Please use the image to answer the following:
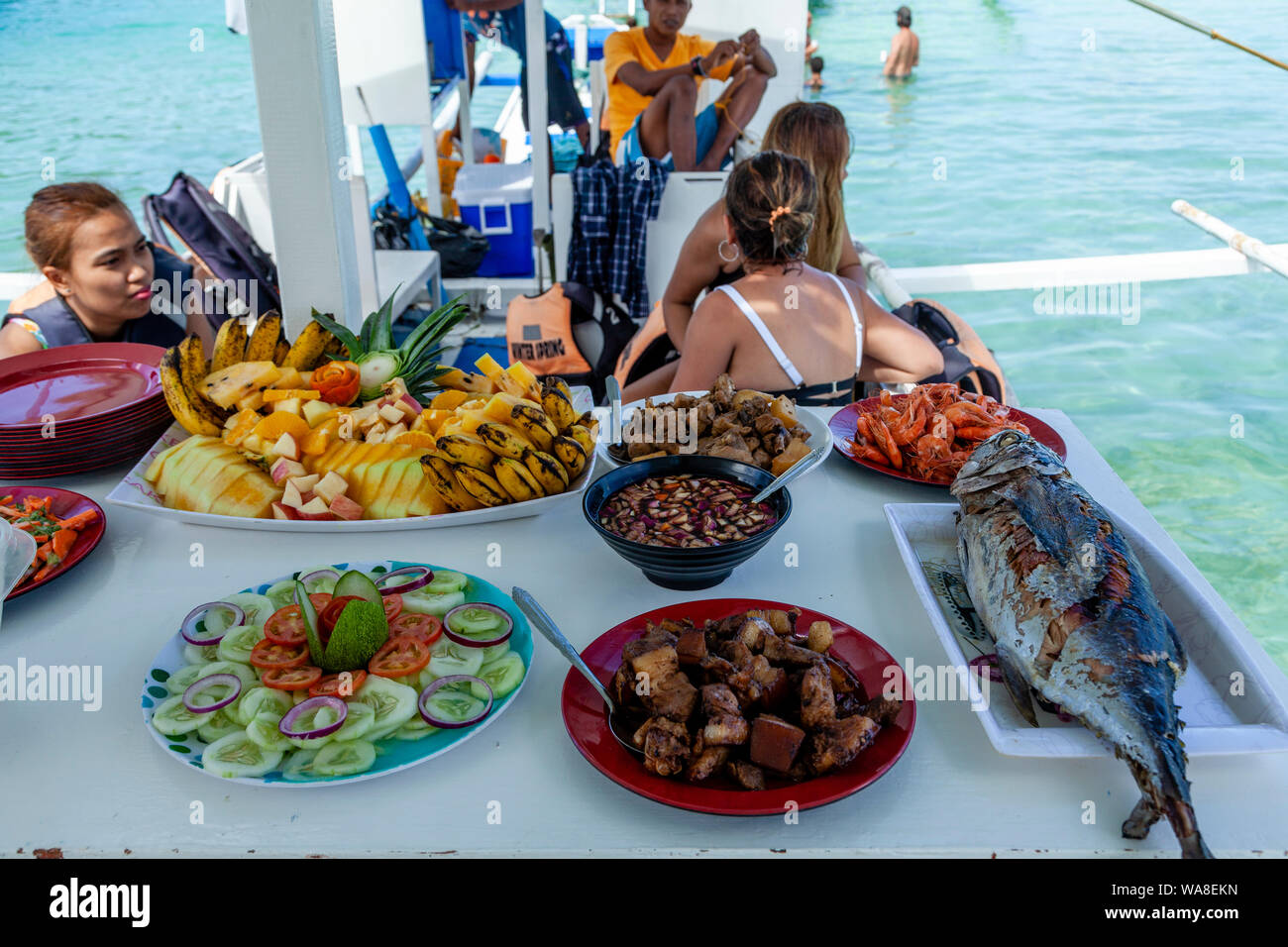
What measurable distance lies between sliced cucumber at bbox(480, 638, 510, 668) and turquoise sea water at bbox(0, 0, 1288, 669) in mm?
3595

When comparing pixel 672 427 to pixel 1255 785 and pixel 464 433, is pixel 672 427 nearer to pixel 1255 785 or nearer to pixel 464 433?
pixel 464 433

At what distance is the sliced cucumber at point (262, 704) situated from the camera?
1135mm

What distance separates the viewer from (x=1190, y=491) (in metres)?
6.41

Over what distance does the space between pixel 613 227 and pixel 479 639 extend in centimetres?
353

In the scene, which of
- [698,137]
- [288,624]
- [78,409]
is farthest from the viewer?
[698,137]

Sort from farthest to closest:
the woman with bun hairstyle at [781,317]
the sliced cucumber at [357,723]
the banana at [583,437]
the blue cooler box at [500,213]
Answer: the blue cooler box at [500,213] < the woman with bun hairstyle at [781,317] < the banana at [583,437] < the sliced cucumber at [357,723]

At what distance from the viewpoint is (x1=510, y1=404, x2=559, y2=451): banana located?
1700 mm

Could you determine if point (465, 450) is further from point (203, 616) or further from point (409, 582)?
point (203, 616)

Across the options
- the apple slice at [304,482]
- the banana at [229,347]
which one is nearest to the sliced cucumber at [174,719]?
the apple slice at [304,482]

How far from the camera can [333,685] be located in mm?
1183

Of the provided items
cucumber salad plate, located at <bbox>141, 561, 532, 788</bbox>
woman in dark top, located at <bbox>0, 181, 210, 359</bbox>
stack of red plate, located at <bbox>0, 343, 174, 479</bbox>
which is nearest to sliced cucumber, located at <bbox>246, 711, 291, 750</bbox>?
cucumber salad plate, located at <bbox>141, 561, 532, 788</bbox>

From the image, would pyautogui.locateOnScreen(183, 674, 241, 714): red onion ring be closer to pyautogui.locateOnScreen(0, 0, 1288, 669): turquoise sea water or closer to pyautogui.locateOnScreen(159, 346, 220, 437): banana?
pyautogui.locateOnScreen(159, 346, 220, 437): banana

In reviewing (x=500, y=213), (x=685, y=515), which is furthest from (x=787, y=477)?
(x=500, y=213)

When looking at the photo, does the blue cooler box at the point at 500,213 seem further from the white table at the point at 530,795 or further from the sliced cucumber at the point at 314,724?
the sliced cucumber at the point at 314,724
